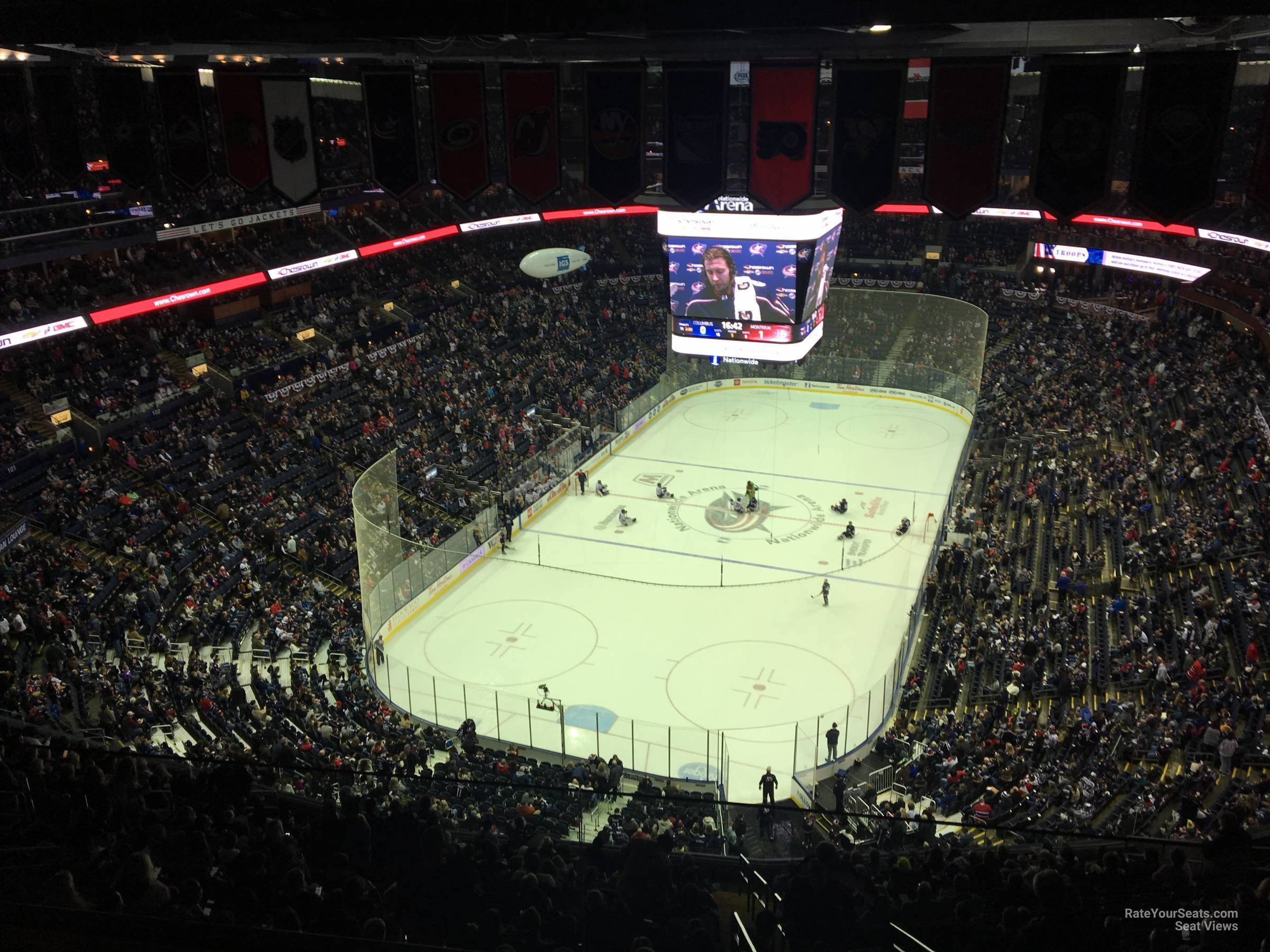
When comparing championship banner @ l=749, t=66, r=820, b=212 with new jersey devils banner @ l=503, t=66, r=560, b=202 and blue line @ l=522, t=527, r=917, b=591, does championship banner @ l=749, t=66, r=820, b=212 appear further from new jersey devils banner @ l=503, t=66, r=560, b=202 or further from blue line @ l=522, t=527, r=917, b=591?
blue line @ l=522, t=527, r=917, b=591

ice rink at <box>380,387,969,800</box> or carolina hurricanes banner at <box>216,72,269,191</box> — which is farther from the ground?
carolina hurricanes banner at <box>216,72,269,191</box>

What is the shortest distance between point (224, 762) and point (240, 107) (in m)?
7.25

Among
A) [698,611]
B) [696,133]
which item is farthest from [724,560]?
[696,133]

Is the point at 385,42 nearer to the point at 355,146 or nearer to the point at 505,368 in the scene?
the point at 505,368

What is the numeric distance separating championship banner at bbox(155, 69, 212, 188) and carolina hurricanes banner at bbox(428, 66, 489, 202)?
275 centimetres

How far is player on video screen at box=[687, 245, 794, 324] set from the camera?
2503 cm

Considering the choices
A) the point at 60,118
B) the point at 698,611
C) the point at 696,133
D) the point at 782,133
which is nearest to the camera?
the point at 696,133

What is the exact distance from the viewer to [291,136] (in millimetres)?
10961

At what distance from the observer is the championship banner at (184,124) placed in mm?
10828

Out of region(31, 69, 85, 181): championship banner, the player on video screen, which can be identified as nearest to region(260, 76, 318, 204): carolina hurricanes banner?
region(31, 69, 85, 181): championship banner

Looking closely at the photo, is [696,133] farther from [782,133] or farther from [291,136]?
[291,136]

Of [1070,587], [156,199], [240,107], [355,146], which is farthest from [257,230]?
[1070,587]

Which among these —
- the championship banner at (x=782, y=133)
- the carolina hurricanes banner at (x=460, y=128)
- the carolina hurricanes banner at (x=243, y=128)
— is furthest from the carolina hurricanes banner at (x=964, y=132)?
the carolina hurricanes banner at (x=243, y=128)

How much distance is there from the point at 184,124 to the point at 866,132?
23.6ft
